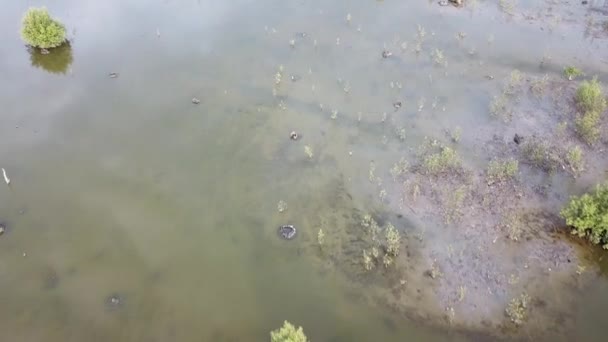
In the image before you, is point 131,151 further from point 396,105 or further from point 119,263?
point 396,105

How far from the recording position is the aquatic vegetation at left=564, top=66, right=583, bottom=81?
52.6ft

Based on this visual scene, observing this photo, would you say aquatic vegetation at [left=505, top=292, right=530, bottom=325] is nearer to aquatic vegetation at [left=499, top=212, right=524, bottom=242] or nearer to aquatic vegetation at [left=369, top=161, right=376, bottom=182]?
aquatic vegetation at [left=499, top=212, right=524, bottom=242]

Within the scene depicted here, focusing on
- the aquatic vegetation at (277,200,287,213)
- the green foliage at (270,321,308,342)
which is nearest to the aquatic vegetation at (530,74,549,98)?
the aquatic vegetation at (277,200,287,213)

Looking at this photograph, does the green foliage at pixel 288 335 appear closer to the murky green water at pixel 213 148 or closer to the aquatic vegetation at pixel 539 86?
the murky green water at pixel 213 148

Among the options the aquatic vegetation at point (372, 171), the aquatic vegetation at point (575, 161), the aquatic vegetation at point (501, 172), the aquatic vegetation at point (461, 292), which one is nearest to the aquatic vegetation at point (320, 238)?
the aquatic vegetation at point (372, 171)

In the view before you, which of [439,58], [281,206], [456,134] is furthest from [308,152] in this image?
[439,58]

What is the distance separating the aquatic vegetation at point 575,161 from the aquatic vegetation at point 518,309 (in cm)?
447

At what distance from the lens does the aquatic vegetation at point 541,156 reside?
13.3 meters

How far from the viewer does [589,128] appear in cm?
1384

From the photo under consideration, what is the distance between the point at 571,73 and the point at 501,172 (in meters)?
5.60

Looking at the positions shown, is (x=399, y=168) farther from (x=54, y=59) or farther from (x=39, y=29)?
(x=39, y=29)

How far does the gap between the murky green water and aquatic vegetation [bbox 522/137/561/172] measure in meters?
1.38

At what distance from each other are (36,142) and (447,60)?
43.1ft

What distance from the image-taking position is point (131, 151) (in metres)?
14.3
